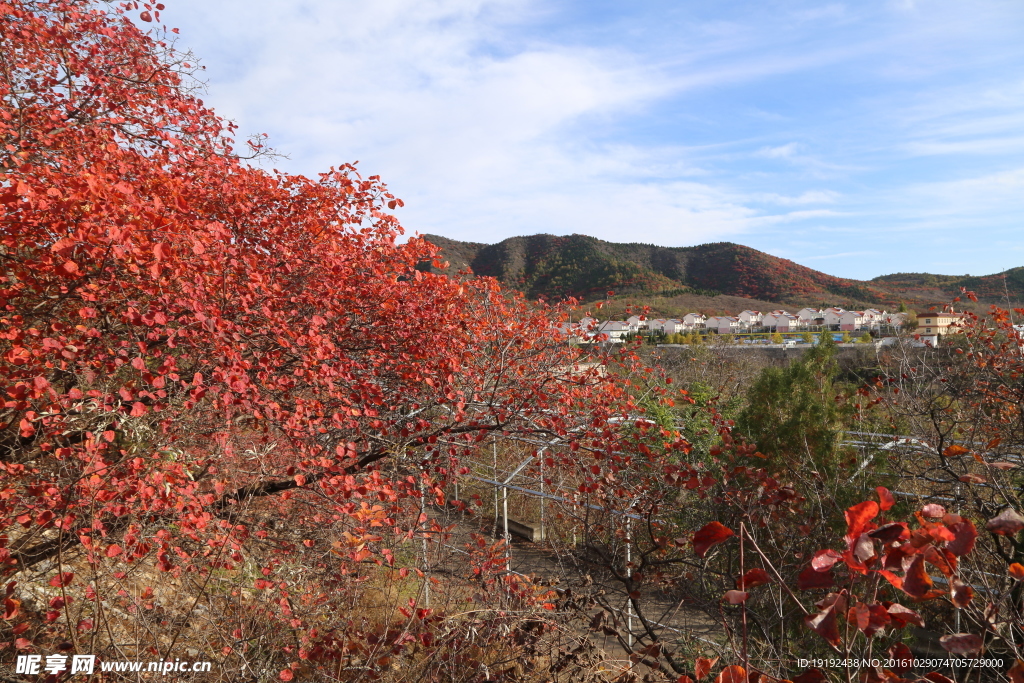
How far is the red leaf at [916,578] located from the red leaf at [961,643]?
14 cm

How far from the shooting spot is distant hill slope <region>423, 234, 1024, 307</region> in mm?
37844

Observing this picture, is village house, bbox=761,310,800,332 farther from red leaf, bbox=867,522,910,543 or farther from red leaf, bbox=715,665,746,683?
red leaf, bbox=867,522,910,543

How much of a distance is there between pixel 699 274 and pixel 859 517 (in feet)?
181

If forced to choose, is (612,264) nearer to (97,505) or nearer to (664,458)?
(664,458)

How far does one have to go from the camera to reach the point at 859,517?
135cm

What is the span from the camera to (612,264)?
4219cm

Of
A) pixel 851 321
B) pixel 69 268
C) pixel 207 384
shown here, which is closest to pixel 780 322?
pixel 851 321

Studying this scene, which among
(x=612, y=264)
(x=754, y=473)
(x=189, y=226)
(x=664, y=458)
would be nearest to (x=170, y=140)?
(x=189, y=226)

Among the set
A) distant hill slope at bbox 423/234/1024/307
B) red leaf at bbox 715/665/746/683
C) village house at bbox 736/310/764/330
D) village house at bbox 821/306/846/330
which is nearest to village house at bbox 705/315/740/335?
village house at bbox 736/310/764/330

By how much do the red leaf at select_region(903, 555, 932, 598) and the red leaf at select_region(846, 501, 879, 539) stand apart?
0.16 meters

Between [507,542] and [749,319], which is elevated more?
[749,319]

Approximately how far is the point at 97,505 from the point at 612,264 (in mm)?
39962

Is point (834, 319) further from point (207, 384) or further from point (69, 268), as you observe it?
point (69, 268)

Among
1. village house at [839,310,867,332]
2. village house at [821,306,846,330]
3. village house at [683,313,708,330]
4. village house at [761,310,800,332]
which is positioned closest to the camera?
village house at [683,313,708,330]
